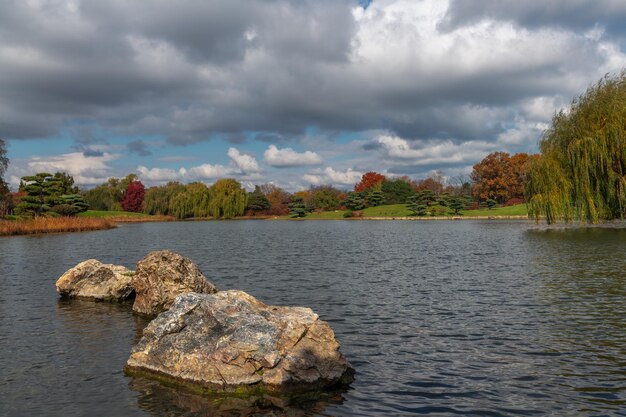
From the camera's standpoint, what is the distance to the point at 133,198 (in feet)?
500

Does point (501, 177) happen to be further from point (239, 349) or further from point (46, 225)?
point (239, 349)

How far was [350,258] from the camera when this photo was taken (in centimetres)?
3169

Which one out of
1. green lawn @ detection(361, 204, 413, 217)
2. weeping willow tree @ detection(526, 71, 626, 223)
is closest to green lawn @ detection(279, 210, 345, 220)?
green lawn @ detection(361, 204, 413, 217)

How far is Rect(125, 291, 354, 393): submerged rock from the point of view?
30.1ft

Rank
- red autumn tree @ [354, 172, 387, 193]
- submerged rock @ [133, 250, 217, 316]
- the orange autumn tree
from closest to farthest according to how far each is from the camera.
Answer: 1. submerged rock @ [133, 250, 217, 316]
2. the orange autumn tree
3. red autumn tree @ [354, 172, 387, 193]

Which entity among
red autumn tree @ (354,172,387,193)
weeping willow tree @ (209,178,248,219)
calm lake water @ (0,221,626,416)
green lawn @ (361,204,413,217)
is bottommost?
calm lake water @ (0,221,626,416)

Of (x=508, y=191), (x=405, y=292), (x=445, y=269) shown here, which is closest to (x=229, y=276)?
(x=405, y=292)

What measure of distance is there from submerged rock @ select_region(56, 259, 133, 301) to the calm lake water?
71 centimetres

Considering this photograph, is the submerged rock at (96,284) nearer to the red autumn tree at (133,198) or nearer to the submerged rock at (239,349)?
the submerged rock at (239,349)

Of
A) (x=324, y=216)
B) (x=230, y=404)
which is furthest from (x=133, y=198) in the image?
(x=230, y=404)

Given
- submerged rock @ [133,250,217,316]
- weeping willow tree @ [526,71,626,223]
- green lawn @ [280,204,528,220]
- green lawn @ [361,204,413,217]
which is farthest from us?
green lawn @ [361,204,413,217]

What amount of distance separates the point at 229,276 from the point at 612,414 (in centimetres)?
1898

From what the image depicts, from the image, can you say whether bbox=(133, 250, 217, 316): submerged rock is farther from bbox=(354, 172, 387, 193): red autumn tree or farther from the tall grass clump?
bbox=(354, 172, 387, 193): red autumn tree

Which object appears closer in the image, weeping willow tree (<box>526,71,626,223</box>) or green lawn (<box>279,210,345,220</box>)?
weeping willow tree (<box>526,71,626,223</box>)
